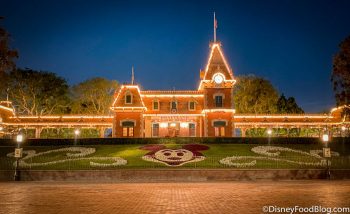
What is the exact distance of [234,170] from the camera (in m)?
28.2

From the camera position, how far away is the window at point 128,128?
1997 inches

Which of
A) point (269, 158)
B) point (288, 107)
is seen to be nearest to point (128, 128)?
point (269, 158)

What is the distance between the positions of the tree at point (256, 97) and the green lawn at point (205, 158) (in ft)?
118

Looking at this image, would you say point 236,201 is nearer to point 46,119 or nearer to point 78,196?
point 78,196

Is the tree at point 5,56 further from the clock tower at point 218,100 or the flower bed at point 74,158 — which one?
the clock tower at point 218,100

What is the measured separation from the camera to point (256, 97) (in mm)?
74500

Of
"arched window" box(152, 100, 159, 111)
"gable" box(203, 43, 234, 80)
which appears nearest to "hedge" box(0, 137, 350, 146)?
"gable" box(203, 43, 234, 80)

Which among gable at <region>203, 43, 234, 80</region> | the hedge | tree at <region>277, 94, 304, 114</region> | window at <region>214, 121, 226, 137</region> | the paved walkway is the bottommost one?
the paved walkway

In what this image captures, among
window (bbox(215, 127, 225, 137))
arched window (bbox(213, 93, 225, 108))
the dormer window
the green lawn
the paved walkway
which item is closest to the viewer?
the paved walkway

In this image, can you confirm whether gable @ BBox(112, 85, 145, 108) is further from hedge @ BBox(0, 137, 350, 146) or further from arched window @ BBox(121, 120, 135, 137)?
hedge @ BBox(0, 137, 350, 146)

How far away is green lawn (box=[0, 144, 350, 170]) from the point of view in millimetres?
30562

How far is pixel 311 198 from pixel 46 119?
4627cm

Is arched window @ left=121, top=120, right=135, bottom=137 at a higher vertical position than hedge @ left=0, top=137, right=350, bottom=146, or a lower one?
higher

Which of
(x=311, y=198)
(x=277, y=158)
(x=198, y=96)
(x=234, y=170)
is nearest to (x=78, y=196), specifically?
(x=311, y=198)
